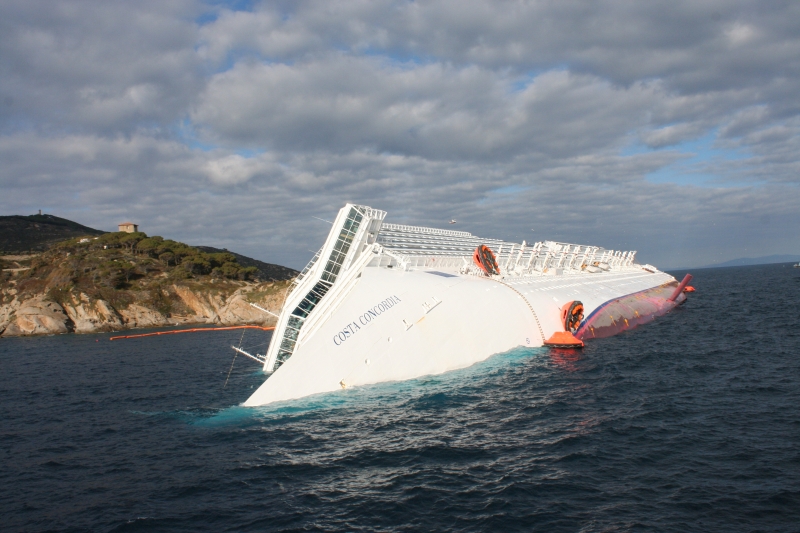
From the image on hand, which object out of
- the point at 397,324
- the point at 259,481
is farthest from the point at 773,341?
the point at 259,481

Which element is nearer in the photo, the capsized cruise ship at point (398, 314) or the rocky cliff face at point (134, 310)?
the capsized cruise ship at point (398, 314)

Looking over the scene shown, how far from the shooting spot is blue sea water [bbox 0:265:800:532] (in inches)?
669

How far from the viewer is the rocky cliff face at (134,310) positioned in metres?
92.8

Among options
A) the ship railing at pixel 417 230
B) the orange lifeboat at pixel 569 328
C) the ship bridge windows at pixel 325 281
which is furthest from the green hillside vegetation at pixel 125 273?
the orange lifeboat at pixel 569 328

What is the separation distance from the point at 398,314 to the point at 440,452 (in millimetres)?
14087

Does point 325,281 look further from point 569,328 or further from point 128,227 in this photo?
point 128,227

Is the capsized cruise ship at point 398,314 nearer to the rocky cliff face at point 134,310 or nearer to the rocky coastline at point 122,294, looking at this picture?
the rocky coastline at point 122,294

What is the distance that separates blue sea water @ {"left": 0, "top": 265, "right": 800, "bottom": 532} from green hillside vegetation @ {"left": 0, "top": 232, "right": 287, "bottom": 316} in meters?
65.8

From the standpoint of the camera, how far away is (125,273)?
364 ft

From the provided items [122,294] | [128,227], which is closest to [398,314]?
[122,294]

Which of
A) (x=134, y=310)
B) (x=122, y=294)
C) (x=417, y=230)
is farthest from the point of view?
(x=122, y=294)

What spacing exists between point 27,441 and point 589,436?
3002 centimetres

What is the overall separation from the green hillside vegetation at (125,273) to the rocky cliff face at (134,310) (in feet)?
2.21

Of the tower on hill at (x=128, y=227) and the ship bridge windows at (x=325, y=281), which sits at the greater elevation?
the tower on hill at (x=128, y=227)
